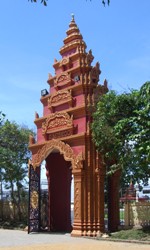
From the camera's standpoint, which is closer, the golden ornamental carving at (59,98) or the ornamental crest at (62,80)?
the golden ornamental carving at (59,98)

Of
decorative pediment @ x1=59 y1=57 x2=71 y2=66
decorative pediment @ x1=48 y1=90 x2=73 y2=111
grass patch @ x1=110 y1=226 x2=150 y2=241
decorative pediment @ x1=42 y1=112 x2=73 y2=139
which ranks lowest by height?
grass patch @ x1=110 y1=226 x2=150 y2=241

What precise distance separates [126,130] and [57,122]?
4688mm

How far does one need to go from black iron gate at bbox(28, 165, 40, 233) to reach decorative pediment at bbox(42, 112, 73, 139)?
1.98 m

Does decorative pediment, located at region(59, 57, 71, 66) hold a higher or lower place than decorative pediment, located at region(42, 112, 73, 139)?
higher

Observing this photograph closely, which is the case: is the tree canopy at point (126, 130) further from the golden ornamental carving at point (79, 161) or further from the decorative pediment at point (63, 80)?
the decorative pediment at point (63, 80)

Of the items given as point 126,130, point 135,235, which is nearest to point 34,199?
point 135,235

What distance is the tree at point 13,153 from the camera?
→ 23.5 meters

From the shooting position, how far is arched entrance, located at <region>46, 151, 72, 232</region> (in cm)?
1942

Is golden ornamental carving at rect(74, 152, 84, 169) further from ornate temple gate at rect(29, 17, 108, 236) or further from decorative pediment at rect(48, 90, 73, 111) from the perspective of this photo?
decorative pediment at rect(48, 90, 73, 111)

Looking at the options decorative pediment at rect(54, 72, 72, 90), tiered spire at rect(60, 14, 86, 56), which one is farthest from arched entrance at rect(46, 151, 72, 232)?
tiered spire at rect(60, 14, 86, 56)

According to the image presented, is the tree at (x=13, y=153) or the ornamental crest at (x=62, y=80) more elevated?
the ornamental crest at (x=62, y=80)

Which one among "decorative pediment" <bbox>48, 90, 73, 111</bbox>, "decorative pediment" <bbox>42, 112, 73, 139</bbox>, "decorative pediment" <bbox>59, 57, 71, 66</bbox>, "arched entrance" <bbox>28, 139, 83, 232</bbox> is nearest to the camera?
"decorative pediment" <bbox>42, 112, 73, 139</bbox>

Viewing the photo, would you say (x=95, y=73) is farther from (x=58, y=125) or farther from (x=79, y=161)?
(x=79, y=161)

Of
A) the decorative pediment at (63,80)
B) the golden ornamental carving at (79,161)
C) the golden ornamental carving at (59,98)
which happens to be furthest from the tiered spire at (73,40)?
the golden ornamental carving at (79,161)
